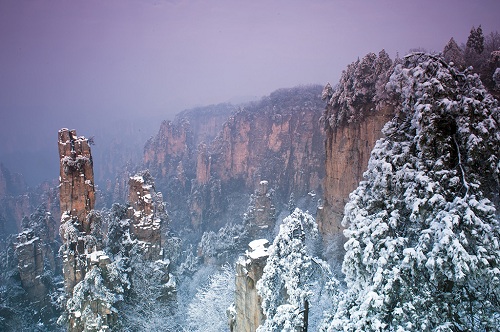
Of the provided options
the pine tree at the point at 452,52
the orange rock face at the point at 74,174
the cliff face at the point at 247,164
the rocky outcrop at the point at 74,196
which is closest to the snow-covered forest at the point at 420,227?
the pine tree at the point at 452,52

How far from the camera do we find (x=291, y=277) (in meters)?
8.82

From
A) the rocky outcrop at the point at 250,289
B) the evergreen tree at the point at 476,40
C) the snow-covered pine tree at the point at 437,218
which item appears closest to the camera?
the snow-covered pine tree at the point at 437,218

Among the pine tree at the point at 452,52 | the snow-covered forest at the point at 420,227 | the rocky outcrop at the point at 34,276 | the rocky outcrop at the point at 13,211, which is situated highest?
the pine tree at the point at 452,52

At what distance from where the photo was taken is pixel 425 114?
5000 mm

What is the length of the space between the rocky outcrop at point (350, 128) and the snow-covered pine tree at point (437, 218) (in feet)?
60.0

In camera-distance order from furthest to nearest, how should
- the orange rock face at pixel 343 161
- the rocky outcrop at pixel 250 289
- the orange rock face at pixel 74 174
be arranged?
the orange rock face at pixel 343 161 → the orange rock face at pixel 74 174 → the rocky outcrop at pixel 250 289

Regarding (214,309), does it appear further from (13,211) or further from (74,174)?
(13,211)

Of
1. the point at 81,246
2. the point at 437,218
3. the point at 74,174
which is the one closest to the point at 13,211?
the point at 74,174

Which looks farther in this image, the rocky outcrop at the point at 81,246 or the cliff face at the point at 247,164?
the cliff face at the point at 247,164

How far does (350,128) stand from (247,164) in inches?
1443

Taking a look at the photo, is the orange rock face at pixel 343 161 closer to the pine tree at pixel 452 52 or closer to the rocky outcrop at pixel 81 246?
the pine tree at pixel 452 52

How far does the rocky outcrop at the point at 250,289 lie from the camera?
1147 cm

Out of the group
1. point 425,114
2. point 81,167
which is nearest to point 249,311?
point 425,114

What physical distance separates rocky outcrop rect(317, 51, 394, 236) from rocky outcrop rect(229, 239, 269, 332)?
14.9 metres
